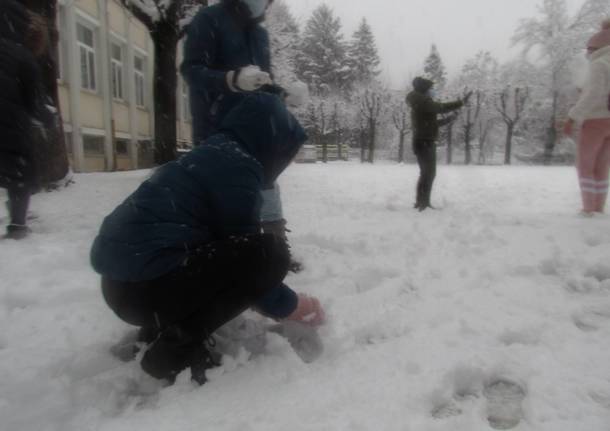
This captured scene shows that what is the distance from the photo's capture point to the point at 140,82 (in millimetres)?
18688

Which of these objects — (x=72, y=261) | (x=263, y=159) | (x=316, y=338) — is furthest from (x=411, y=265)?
(x=72, y=261)

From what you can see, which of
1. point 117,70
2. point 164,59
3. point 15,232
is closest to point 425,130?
point 15,232

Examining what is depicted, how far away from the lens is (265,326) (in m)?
2.38

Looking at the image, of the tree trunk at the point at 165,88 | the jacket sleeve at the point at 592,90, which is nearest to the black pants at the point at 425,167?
the jacket sleeve at the point at 592,90

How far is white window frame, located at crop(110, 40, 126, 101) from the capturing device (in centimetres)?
1609

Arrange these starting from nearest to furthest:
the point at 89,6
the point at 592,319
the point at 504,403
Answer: the point at 504,403 < the point at 592,319 < the point at 89,6

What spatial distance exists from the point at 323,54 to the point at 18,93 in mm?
53307

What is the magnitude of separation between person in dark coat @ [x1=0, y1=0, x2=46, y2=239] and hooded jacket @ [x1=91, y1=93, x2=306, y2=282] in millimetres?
2140

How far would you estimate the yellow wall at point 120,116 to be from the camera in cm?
1580

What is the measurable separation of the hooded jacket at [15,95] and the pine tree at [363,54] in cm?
5323

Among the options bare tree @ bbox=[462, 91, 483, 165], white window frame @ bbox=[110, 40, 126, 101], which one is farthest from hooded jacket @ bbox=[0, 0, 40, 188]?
bare tree @ bbox=[462, 91, 483, 165]

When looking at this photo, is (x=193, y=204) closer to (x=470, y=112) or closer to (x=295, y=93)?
(x=295, y=93)

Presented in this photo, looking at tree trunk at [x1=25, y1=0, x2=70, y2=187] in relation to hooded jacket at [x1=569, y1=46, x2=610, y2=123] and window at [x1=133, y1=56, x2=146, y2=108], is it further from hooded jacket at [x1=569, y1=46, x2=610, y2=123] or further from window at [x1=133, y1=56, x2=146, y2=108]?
window at [x1=133, y1=56, x2=146, y2=108]

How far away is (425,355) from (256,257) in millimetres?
801
